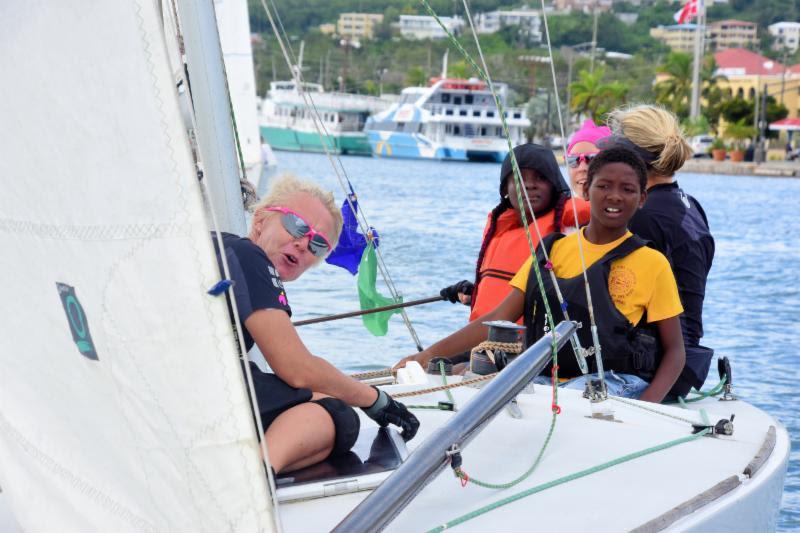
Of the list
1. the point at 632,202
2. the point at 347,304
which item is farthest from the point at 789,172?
the point at 632,202

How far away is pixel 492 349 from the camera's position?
3.25 metres

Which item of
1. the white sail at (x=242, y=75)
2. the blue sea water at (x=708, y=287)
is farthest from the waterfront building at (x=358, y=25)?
the white sail at (x=242, y=75)

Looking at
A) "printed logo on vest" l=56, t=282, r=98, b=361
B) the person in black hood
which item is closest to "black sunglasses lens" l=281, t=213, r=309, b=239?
"printed logo on vest" l=56, t=282, r=98, b=361

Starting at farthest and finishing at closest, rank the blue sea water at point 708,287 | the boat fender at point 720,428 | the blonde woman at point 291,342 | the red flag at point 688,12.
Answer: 1. the red flag at point 688,12
2. the blue sea water at point 708,287
3. the boat fender at point 720,428
4. the blonde woman at point 291,342

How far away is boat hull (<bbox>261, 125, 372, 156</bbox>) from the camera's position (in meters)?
63.2

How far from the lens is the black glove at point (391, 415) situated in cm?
266

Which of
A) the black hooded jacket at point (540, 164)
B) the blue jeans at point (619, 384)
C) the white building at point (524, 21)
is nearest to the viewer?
the blue jeans at point (619, 384)

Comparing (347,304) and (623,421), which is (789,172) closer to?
(347,304)

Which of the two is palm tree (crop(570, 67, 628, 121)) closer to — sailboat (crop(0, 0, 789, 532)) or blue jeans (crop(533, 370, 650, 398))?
blue jeans (crop(533, 370, 650, 398))

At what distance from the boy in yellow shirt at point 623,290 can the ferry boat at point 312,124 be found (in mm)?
58899

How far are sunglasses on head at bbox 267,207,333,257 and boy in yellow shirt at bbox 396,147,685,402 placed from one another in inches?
44.3

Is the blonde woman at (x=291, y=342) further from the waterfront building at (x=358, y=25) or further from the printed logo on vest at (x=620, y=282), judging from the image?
the waterfront building at (x=358, y=25)

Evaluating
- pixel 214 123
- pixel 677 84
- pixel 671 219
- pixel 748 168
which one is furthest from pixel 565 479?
pixel 677 84

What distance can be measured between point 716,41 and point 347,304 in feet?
424
